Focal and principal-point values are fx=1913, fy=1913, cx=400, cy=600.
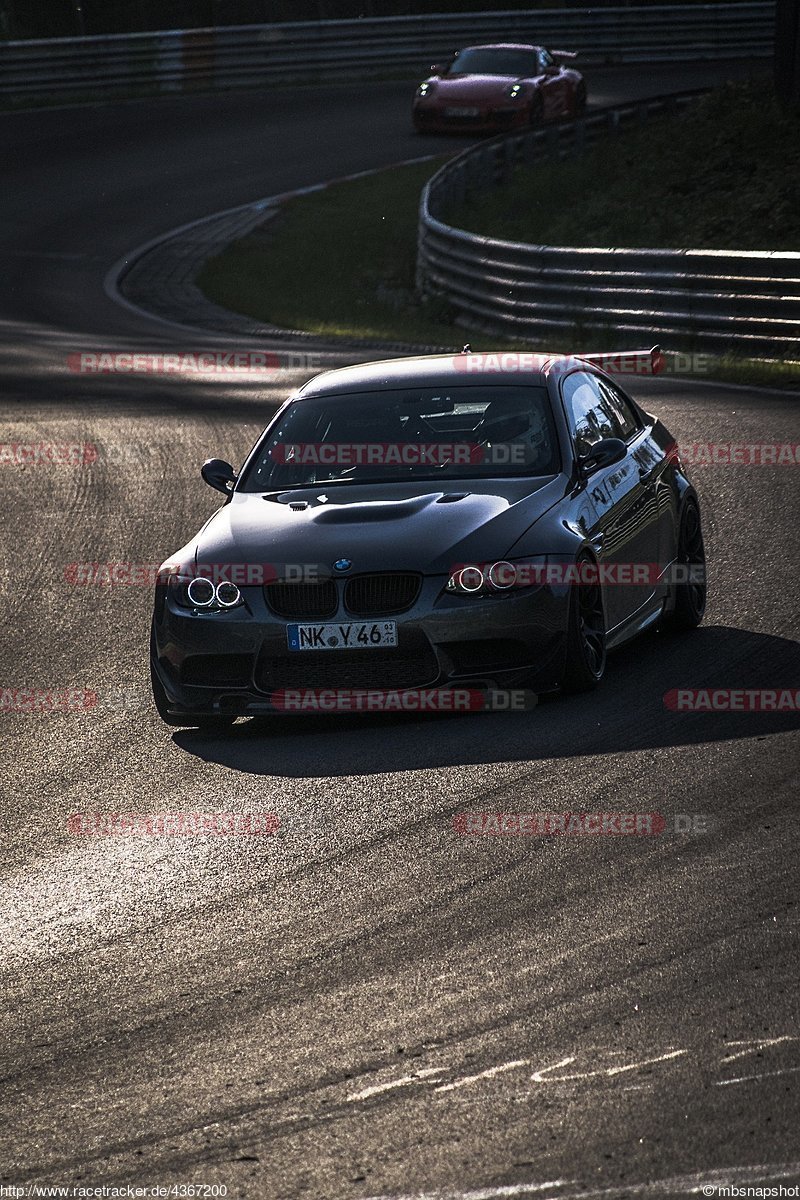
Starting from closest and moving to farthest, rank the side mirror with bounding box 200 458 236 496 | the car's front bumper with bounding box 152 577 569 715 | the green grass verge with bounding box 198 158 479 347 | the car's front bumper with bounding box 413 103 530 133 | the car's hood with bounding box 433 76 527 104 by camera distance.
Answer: the car's front bumper with bounding box 152 577 569 715 → the side mirror with bounding box 200 458 236 496 → the green grass verge with bounding box 198 158 479 347 → the car's hood with bounding box 433 76 527 104 → the car's front bumper with bounding box 413 103 530 133

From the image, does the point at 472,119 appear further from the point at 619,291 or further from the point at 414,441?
the point at 414,441

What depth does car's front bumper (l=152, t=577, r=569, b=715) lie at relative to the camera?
7.87 metres

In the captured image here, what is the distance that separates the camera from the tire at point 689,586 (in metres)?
9.45

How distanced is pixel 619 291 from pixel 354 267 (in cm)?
879

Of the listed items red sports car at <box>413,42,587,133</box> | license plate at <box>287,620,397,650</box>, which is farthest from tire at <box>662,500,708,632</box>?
red sports car at <box>413,42,587,133</box>

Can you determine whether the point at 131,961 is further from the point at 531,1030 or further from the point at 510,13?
the point at 510,13

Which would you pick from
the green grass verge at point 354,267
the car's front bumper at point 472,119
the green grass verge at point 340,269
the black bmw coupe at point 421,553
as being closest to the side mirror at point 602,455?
the black bmw coupe at point 421,553

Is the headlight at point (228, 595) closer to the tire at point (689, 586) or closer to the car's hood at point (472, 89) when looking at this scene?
the tire at point (689, 586)

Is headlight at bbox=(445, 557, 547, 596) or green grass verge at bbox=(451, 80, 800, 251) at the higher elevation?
headlight at bbox=(445, 557, 547, 596)

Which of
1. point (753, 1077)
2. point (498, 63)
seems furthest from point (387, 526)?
point (498, 63)

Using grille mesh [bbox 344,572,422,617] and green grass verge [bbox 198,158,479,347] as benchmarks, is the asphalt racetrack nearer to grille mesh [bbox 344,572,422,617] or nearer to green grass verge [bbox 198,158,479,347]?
grille mesh [bbox 344,572,422,617]

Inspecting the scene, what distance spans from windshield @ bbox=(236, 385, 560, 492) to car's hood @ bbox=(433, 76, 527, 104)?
29.6 meters

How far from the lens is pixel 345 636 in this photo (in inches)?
311

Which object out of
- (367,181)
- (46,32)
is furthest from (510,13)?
(367,181)
